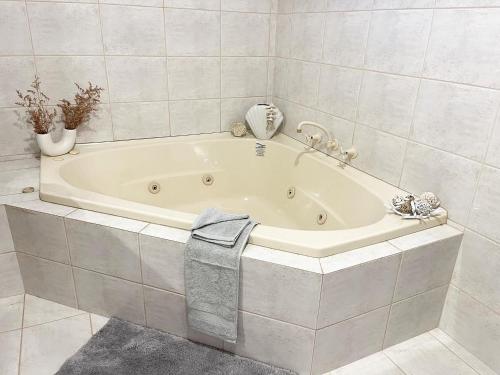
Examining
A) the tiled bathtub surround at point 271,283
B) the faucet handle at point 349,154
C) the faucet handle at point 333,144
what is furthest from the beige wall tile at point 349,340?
the faucet handle at point 333,144

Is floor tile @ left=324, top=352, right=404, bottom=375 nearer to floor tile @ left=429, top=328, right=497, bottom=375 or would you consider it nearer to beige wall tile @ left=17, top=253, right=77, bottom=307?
floor tile @ left=429, top=328, right=497, bottom=375

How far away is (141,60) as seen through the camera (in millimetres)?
2078

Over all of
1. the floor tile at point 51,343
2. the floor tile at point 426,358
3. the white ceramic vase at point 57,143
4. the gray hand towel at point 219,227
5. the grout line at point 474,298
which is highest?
the white ceramic vase at point 57,143

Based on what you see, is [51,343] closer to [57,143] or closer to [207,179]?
[57,143]

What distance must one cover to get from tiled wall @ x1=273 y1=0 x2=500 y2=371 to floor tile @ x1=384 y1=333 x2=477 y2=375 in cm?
9

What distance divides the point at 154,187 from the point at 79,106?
1.93 feet

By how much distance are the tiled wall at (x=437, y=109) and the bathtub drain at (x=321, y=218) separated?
295mm

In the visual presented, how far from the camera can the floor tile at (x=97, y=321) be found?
149cm

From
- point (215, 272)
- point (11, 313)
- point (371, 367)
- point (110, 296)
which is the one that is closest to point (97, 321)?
point (110, 296)

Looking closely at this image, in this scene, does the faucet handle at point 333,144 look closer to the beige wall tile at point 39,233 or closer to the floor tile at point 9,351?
the beige wall tile at point 39,233

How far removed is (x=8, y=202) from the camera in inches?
59.3

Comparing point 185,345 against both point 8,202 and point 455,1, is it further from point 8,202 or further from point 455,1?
point 455,1

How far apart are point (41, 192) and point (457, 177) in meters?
1.63

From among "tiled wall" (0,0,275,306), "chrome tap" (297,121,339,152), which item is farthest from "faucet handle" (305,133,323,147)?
"tiled wall" (0,0,275,306)
